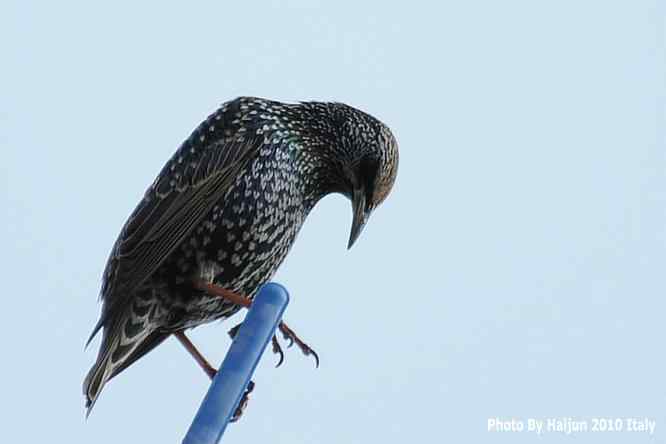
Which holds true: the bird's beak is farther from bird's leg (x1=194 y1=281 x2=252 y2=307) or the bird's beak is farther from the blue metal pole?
the blue metal pole

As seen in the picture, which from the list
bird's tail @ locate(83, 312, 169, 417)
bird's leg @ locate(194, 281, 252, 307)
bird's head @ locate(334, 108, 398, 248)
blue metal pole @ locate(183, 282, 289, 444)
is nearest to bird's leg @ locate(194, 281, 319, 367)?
bird's leg @ locate(194, 281, 252, 307)

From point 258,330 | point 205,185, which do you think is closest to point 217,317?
point 205,185

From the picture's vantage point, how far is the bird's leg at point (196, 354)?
174 inches

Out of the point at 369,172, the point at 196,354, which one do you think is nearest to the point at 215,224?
the point at 196,354

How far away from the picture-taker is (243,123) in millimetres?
4492

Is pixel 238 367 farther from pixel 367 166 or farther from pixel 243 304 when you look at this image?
pixel 367 166

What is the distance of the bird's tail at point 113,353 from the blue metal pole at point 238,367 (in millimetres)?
1459

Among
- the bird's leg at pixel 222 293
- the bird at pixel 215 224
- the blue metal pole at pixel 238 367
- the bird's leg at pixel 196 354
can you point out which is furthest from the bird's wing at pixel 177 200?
the blue metal pole at pixel 238 367

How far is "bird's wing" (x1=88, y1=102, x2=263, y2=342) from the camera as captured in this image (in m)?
4.10

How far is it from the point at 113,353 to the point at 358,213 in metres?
1.03

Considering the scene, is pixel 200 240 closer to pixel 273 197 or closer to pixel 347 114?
pixel 273 197

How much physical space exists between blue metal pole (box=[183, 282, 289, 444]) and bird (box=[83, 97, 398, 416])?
1.50 metres

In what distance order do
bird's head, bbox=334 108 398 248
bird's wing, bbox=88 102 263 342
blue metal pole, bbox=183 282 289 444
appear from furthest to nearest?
bird's head, bbox=334 108 398 248, bird's wing, bbox=88 102 263 342, blue metal pole, bbox=183 282 289 444

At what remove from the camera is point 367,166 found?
→ 4664 mm
